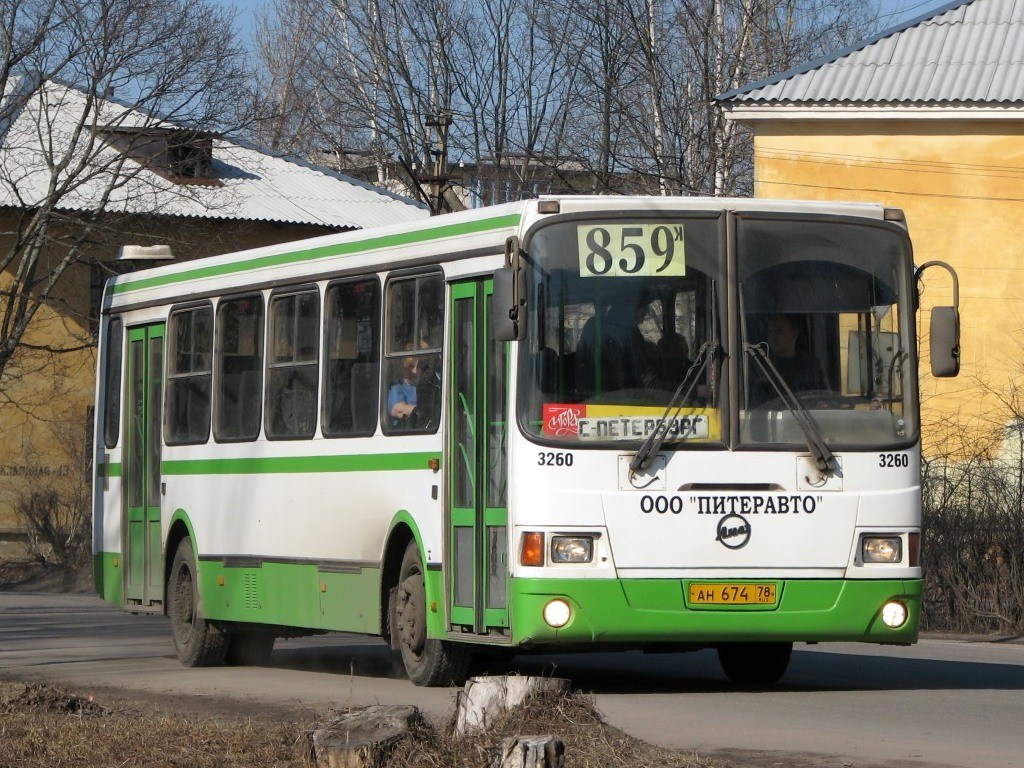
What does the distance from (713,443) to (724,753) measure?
245 cm

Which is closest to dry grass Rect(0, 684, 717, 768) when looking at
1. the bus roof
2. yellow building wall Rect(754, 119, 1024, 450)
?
the bus roof

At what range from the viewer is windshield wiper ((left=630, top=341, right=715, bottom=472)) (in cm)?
1075

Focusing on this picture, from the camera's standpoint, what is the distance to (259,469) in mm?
13969

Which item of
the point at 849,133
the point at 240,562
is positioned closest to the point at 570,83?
the point at 849,133

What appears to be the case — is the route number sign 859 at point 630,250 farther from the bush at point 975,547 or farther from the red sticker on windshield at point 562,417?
the bush at point 975,547

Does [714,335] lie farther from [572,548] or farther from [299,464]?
[299,464]

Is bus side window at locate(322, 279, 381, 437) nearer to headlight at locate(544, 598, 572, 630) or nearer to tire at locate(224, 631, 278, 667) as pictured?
headlight at locate(544, 598, 572, 630)

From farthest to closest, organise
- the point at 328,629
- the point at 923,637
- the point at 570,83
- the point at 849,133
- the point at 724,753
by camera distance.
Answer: the point at 570,83 → the point at 849,133 → the point at 923,637 → the point at 328,629 → the point at 724,753

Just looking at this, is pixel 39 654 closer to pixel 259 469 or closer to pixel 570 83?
pixel 259 469

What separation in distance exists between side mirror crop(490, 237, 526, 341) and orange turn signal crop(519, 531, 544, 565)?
1054mm

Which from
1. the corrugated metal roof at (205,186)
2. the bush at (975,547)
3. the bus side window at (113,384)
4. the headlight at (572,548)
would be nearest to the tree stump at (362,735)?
the headlight at (572,548)

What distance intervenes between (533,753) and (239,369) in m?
7.64

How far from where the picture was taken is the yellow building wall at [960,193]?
29641 millimetres

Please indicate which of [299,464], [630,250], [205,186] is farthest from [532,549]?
[205,186]
